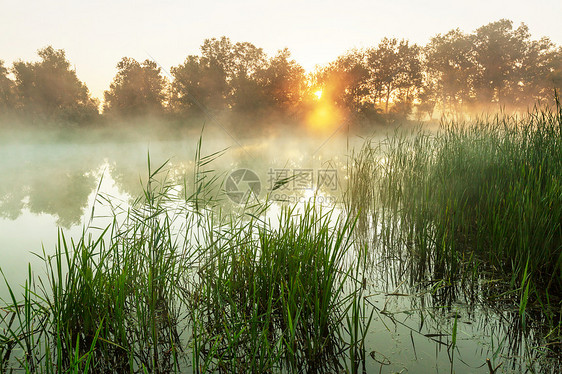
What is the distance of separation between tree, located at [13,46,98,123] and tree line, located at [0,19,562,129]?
0.07 meters

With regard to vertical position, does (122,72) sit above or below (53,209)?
above

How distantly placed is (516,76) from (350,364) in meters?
37.0

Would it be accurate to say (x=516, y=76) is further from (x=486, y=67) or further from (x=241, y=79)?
(x=241, y=79)

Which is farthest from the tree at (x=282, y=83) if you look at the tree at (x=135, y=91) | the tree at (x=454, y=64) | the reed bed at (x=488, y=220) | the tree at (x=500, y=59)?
the reed bed at (x=488, y=220)

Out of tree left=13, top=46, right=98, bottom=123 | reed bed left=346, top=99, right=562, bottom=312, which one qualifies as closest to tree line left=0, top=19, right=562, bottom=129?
tree left=13, top=46, right=98, bottom=123

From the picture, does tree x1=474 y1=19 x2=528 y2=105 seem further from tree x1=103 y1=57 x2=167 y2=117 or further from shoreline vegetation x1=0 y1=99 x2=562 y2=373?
shoreline vegetation x1=0 y1=99 x2=562 y2=373

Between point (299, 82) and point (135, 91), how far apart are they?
1501 cm

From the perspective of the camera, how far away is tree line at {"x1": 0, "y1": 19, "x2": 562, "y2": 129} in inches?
1073

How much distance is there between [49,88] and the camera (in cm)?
2744

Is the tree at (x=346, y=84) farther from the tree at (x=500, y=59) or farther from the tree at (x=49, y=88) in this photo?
the tree at (x=49, y=88)

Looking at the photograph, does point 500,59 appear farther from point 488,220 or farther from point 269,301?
point 269,301

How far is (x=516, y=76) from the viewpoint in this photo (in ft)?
97.9

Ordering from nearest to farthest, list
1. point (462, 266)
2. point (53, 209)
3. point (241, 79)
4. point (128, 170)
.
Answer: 1. point (462, 266)
2. point (53, 209)
3. point (128, 170)
4. point (241, 79)

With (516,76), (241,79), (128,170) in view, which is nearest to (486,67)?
(516,76)
